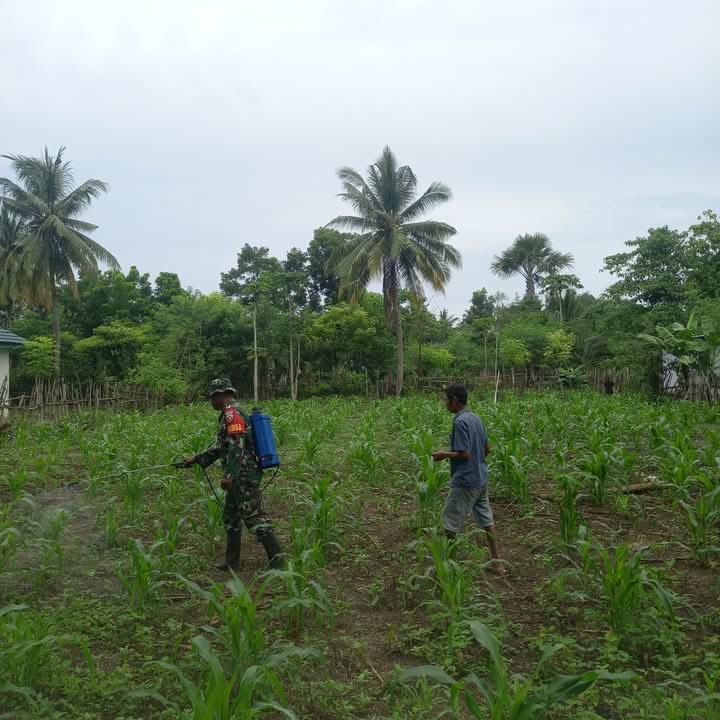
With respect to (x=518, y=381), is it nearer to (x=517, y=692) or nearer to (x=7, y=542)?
(x=7, y=542)

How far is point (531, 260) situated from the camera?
44344 millimetres

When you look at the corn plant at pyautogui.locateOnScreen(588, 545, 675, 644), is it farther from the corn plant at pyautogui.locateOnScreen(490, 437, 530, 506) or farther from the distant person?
the corn plant at pyautogui.locateOnScreen(490, 437, 530, 506)

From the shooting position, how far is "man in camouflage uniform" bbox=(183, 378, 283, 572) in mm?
5082

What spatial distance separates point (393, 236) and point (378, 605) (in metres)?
24.1

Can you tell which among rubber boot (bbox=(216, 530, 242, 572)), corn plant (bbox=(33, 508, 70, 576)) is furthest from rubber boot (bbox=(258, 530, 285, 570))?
corn plant (bbox=(33, 508, 70, 576))

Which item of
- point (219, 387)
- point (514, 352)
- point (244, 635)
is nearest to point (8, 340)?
point (219, 387)

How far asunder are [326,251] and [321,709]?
32891 mm

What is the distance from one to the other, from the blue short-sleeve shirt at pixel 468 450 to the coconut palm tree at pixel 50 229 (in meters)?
24.5

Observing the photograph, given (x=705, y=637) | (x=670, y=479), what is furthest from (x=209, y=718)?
(x=670, y=479)

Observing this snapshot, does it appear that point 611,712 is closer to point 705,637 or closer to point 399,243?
point 705,637

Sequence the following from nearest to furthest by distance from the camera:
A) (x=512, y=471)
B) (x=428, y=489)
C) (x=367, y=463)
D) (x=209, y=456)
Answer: (x=209, y=456), (x=428, y=489), (x=512, y=471), (x=367, y=463)

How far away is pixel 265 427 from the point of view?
17.2ft

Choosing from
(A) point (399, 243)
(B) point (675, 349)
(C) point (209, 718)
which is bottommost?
(C) point (209, 718)

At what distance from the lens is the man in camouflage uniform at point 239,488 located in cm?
508
